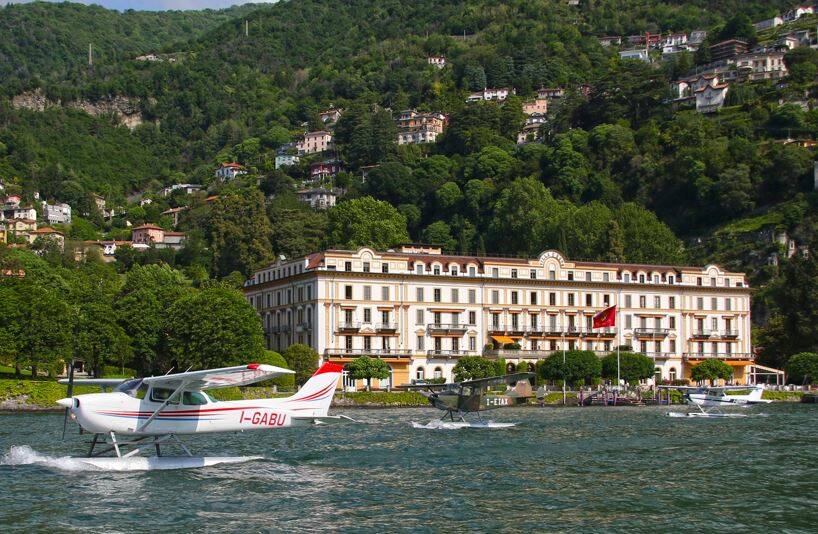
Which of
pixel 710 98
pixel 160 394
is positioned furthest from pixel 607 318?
pixel 710 98

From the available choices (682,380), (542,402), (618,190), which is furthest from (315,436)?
(618,190)

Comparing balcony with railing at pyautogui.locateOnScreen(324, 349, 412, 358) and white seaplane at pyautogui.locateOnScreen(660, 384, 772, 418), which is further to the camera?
balcony with railing at pyautogui.locateOnScreen(324, 349, 412, 358)

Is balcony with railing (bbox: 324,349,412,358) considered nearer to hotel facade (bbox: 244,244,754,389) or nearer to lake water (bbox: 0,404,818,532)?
Result: hotel facade (bbox: 244,244,754,389)

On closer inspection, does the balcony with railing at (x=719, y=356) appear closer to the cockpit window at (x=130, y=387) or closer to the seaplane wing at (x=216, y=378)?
the seaplane wing at (x=216, y=378)

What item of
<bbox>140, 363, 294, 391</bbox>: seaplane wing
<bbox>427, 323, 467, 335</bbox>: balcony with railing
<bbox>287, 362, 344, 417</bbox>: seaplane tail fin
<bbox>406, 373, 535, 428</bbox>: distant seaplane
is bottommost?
<bbox>406, 373, 535, 428</bbox>: distant seaplane

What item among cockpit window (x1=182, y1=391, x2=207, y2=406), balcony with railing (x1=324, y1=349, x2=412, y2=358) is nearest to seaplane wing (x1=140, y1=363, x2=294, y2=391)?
cockpit window (x1=182, y1=391, x2=207, y2=406)

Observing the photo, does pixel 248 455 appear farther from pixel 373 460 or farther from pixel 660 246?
pixel 660 246
